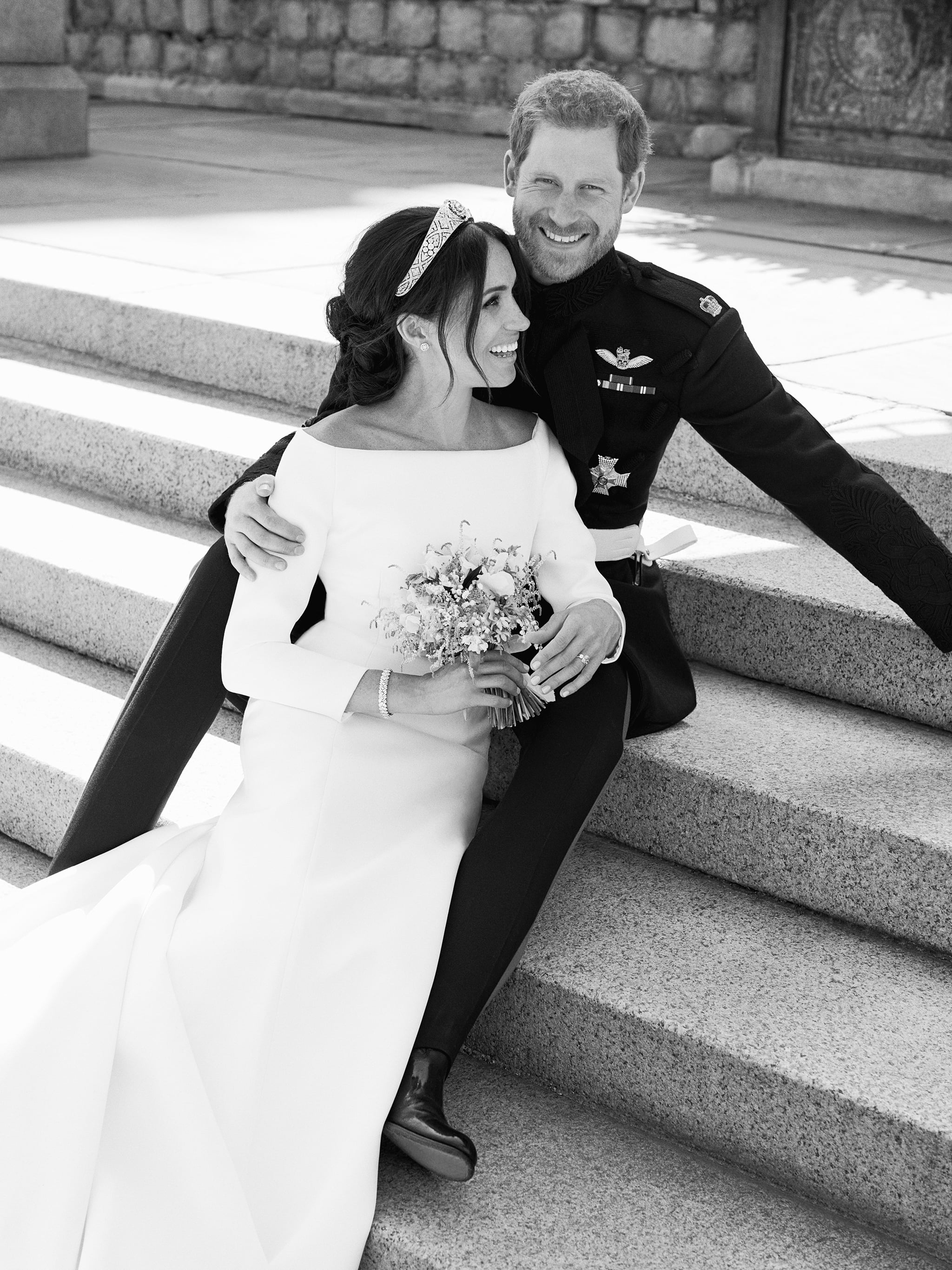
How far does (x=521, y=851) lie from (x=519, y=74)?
23.8 ft

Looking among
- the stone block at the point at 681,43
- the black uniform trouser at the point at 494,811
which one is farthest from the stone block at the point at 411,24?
the black uniform trouser at the point at 494,811

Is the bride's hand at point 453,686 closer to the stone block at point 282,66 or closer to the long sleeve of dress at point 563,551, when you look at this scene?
the long sleeve of dress at point 563,551

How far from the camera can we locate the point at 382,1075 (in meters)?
2.05

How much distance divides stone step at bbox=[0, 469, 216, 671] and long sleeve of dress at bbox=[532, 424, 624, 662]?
987 mm

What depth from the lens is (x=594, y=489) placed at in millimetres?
2648

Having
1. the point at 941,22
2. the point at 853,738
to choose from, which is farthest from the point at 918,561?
the point at 941,22

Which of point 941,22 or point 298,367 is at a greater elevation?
point 941,22

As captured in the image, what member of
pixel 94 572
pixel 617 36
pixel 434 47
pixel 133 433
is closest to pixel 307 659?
pixel 94 572

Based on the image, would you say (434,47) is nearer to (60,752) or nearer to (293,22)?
(293,22)

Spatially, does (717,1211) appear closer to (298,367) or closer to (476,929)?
(476,929)

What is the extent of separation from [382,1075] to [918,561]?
46.1 inches

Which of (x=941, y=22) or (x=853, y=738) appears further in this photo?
(x=941, y=22)

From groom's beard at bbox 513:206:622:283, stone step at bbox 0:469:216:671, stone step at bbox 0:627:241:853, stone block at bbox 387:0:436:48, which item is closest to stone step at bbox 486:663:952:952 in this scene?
stone step at bbox 0:627:241:853

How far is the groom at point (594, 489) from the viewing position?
2.33 metres
